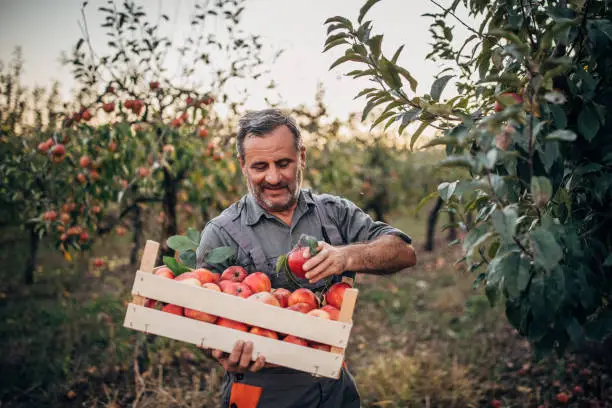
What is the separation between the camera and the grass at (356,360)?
3.48 meters

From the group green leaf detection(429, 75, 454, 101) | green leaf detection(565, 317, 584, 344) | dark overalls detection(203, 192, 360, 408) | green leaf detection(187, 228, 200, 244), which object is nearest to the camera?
green leaf detection(565, 317, 584, 344)

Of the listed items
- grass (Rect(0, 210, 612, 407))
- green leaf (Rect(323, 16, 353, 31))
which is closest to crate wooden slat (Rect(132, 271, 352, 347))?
green leaf (Rect(323, 16, 353, 31))

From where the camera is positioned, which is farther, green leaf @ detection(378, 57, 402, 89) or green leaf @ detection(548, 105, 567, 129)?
green leaf @ detection(378, 57, 402, 89)

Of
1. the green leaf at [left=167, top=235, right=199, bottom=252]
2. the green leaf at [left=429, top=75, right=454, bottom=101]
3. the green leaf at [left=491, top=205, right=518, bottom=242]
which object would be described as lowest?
the green leaf at [left=167, top=235, right=199, bottom=252]

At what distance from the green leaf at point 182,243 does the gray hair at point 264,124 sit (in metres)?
0.42

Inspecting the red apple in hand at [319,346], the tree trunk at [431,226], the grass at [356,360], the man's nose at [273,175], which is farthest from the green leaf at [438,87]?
the tree trunk at [431,226]

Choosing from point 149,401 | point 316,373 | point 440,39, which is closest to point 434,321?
point 149,401

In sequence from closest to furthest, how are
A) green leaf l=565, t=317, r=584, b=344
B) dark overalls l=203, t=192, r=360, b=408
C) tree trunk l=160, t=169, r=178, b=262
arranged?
green leaf l=565, t=317, r=584, b=344 < dark overalls l=203, t=192, r=360, b=408 < tree trunk l=160, t=169, r=178, b=262

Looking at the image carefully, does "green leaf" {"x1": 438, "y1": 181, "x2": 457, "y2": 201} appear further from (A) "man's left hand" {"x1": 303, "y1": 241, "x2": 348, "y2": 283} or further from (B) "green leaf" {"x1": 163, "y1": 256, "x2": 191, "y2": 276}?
(B) "green leaf" {"x1": 163, "y1": 256, "x2": 191, "y2": 276}

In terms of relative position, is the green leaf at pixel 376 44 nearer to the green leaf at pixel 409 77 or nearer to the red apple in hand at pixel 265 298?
the green leaf at pixel 409 77

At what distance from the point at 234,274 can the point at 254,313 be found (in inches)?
12.5

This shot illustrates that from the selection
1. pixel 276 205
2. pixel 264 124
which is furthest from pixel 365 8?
pixel 276 205

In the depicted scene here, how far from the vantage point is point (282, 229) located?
1979 mm

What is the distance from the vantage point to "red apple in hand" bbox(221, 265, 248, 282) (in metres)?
1.70
